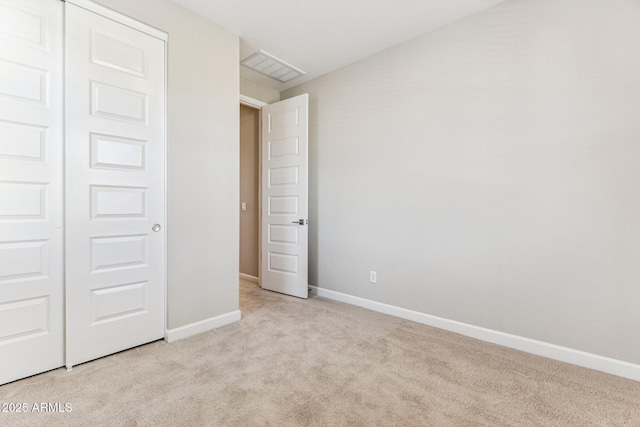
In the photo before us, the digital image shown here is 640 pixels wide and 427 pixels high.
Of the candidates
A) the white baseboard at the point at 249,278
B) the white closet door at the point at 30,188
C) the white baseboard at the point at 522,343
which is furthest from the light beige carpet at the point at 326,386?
the white baseboard at the point at 249,278

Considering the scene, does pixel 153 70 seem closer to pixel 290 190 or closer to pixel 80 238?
pixel 80 238

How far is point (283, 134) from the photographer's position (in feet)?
12.1

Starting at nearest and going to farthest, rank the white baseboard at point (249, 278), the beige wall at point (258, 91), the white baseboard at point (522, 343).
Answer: the white baseboard at point (522, 343) → the beige wall at point (258, 91) → the white baseboard at point (249, 278)

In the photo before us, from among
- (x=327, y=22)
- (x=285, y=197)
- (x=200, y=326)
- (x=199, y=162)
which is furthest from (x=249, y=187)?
(x=327, y=22)

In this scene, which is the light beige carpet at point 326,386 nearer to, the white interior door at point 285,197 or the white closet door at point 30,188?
the white closet door at point 30,188

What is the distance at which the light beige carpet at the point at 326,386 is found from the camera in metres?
1.51

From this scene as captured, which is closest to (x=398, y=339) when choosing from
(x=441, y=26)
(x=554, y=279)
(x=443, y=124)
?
(x=554, y=279)

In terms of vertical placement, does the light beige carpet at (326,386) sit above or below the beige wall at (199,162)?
below

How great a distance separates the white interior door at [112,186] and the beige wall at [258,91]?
4.68 feet

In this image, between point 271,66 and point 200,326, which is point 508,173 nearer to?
point 271,66

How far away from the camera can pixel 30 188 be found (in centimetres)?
181

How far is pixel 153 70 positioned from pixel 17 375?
222 cm

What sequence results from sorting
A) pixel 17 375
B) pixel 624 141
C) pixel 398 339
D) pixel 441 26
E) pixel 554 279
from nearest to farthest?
pixel 17 375, pixel 624 141, pixel 554 279, pixel 398 339, pixel 441 26

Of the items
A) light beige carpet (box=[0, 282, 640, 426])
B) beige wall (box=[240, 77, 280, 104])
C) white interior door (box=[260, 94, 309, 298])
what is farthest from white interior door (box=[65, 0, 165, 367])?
white interior door (box=[260, 94, 309, 298])
